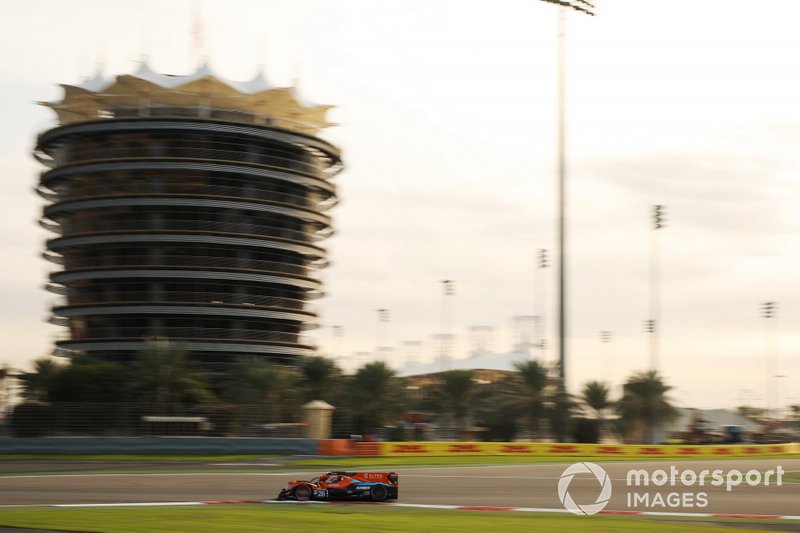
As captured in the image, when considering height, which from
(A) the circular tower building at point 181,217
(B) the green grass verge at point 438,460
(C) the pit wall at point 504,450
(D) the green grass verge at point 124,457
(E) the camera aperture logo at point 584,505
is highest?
(A) the circular tower building at point 181,217

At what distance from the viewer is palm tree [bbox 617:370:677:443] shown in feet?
246

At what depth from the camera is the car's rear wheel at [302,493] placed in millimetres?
25750

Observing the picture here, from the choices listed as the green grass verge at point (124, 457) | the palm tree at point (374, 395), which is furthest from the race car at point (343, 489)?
the palm tree at point (374, 395)

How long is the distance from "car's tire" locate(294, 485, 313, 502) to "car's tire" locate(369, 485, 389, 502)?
1616mm

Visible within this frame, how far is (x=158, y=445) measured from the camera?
55312mm

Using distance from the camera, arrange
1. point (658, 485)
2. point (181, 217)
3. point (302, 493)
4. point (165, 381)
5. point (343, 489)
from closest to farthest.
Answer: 1. point (343, 489)
2. point (302, 493)
3. point (658, 485)
4. point (165, 381)
5. point (181, 217)

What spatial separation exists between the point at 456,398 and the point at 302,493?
4975cm

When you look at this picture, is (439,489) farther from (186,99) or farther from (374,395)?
(186,99)

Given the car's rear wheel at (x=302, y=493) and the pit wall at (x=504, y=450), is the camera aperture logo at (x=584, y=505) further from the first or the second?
the pit wall at (x=504, y=450)

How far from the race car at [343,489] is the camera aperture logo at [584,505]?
15.7 feet

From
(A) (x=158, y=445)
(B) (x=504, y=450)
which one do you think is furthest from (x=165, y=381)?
(B) (x=504, y=450)

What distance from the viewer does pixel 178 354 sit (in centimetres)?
7075

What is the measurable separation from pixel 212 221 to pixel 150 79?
46.4 ft

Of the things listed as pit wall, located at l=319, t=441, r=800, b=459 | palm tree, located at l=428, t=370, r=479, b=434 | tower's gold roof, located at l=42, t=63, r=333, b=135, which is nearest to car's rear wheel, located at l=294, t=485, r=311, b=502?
pit wall, located at l=319, t=441, r=800, b=459
